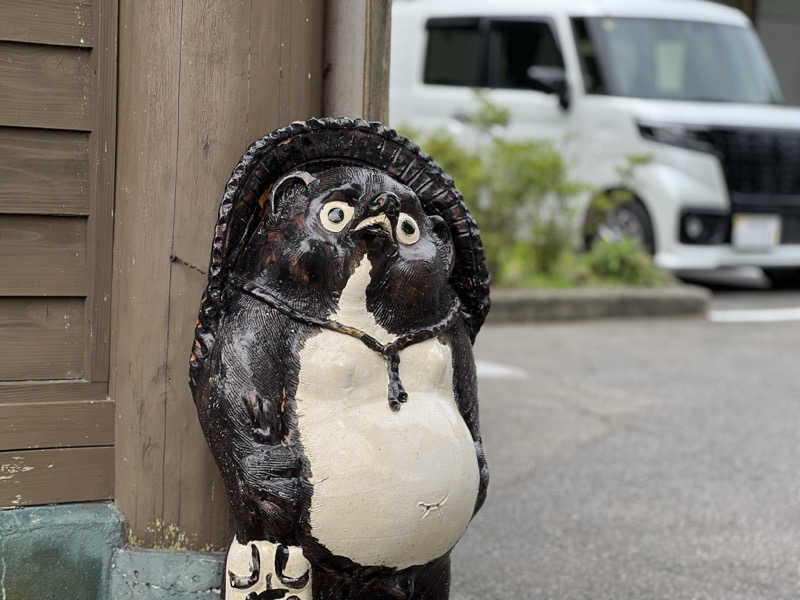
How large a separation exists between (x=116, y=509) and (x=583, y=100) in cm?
689

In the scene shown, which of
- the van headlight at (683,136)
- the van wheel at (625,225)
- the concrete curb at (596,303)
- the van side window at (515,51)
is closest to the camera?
the concrete curb at (596,303)

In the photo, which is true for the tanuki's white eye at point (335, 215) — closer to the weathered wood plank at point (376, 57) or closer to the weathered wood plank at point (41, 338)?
the weathered wood plank at point (376, 57)

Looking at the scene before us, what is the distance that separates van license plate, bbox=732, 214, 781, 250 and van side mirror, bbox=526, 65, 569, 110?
1573 millimetres

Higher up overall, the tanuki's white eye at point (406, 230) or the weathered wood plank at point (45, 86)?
the weathered wood plank at point (45, 86)

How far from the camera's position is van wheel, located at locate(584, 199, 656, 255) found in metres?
8.70

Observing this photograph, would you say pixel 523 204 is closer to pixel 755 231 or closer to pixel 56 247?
pixel 755 231

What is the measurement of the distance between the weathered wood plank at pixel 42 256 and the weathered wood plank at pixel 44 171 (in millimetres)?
33

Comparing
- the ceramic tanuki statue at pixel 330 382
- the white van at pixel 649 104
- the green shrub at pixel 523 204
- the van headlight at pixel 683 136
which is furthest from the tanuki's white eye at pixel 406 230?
the van headlight at pixel 683 136

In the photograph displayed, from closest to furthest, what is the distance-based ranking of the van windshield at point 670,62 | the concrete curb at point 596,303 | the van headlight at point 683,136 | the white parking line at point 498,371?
the white parking line at point 498,371
the concrete curb at point 596,303
the van headlight at point 683,136
the van windshield at point 670,62

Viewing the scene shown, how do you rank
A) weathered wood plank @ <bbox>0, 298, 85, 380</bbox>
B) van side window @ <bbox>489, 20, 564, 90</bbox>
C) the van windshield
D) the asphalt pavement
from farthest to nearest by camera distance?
van side window @ <bbox>489, 20, 564, 90</bbox> < the van windshield < the asphalt pavement < weathered wood plank @ <bbox>0, 298, 85, 380</bbox>

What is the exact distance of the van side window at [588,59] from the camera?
8.89 m

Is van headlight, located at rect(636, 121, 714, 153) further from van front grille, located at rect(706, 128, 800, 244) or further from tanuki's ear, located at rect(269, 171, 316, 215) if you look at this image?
tanuki's ear, located at rect(269, 171, 316, 215)

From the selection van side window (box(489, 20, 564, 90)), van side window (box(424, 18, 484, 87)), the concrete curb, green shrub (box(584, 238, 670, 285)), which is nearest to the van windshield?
van side window (box(489, 20, 564, 90))

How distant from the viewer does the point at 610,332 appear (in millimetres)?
7578
